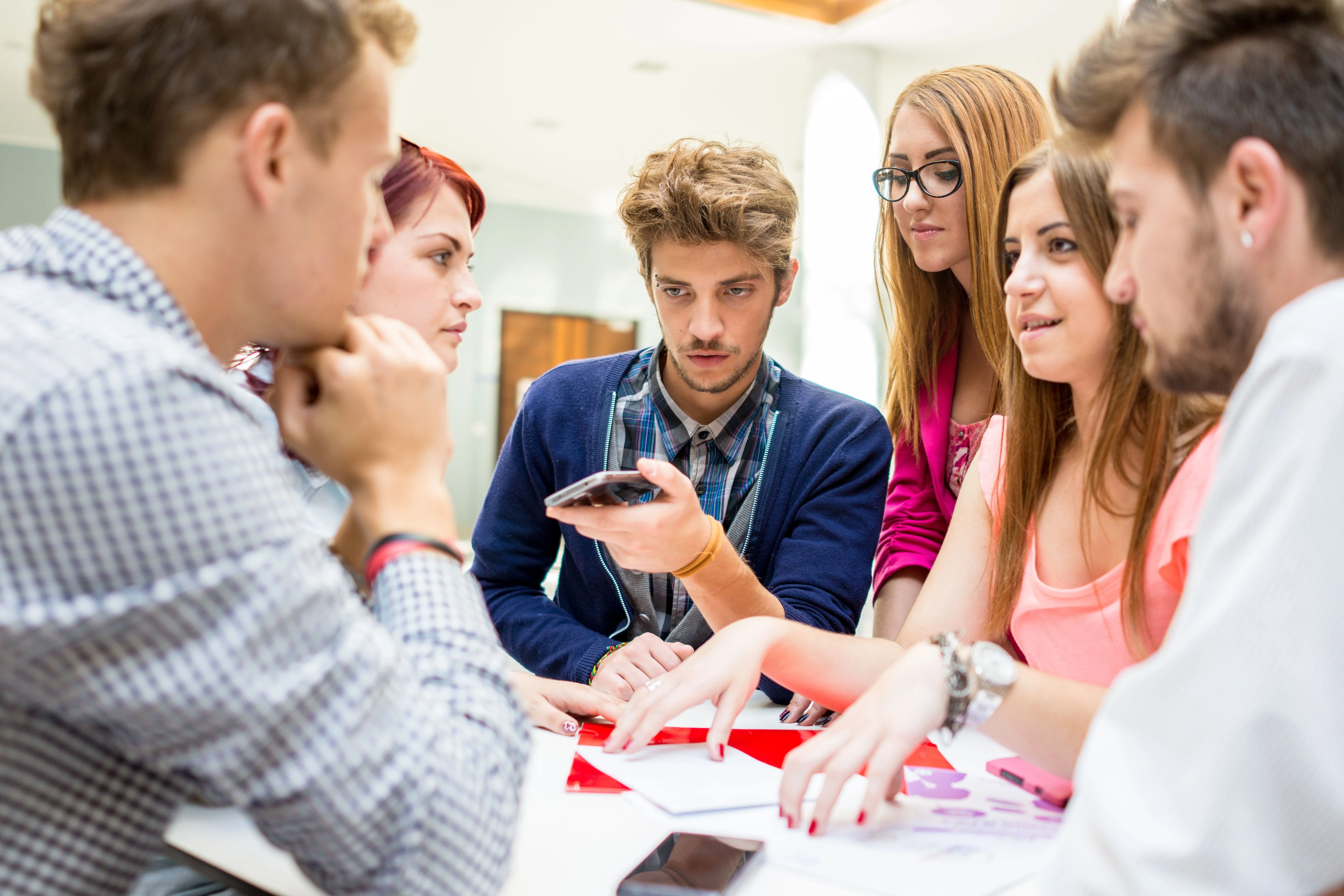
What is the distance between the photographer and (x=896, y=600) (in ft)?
7.22

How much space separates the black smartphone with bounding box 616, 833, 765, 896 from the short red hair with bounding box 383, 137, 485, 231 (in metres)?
1.11

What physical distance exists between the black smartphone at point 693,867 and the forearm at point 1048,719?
13.4 inches

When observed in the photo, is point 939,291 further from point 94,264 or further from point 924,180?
point 94,264

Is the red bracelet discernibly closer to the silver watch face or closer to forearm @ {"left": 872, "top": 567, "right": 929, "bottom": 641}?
the silver watch face

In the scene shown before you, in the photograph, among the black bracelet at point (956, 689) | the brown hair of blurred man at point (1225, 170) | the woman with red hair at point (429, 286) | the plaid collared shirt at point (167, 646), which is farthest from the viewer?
the woman with red hair at point (429, 286)

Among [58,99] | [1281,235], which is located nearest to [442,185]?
[58,99]

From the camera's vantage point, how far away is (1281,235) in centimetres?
88

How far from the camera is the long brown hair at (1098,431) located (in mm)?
1392

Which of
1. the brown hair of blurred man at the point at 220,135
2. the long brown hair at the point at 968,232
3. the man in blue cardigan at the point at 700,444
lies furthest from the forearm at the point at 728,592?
the brown hair of blurred man at the point at 220,135

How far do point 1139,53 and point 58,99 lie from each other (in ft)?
3.31

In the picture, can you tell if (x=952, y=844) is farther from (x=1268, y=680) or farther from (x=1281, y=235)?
(x=1281, y=235)

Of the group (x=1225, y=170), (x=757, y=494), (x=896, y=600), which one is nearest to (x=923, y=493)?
(x=896, y=600)

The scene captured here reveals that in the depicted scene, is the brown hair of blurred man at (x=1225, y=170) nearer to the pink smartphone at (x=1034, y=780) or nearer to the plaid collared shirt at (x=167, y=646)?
the pink smartphone at (x=1034, y=780)

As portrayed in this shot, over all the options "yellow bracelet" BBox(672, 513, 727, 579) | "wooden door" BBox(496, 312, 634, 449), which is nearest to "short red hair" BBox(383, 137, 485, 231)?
"yellow bracelet" BBox(672, 513, 727, 579)
